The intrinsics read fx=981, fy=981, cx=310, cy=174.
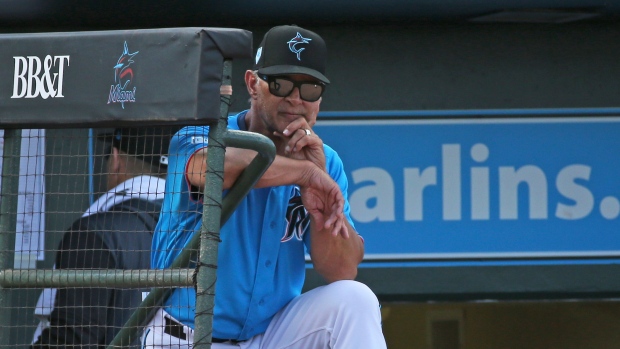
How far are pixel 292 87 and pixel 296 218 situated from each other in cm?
42

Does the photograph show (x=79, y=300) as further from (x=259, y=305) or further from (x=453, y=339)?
(x=453, y=339)

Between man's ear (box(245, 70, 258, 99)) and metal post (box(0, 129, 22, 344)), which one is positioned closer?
metal post (box(0, 129, 22, 344))

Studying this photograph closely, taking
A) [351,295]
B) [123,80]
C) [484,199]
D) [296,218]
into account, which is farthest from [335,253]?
[484,199]

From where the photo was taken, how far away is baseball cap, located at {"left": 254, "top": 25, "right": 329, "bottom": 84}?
3.07 metres

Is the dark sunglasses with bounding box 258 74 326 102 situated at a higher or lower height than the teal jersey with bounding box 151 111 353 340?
higher

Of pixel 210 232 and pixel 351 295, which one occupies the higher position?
pixel 210 232

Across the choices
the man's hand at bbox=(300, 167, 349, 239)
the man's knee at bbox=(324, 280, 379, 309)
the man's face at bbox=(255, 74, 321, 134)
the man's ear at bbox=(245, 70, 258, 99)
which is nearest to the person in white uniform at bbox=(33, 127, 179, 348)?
the man's ear at bbox=(245, 70, 258, 99)

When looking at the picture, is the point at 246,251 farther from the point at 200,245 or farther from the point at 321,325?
the point at 200,245

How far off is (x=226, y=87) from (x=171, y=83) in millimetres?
138

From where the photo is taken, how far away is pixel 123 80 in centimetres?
247

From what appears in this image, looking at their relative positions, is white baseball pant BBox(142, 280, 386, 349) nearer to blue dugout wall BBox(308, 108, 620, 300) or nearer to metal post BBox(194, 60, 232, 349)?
metal post BBox(194, 60, 232, 349)

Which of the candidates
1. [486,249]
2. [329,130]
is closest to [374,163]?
[329,130]

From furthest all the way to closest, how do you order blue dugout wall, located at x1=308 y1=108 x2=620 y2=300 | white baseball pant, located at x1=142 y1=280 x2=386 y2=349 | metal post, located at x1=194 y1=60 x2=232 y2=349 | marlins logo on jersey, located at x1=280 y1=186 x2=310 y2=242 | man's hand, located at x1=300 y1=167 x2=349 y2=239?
blue dugout wall, located at x1=308 y1=108 x2=620 y2=300 < marlins logo on jersey, located at x1=280 y1=186 x2=310 y2=242 < man's hand, located at x1=300 y1=167 x2=349 y2=239 < white baseball pant, located at x1=142 y1=280 x2=386 y2=349 < metal post, located at x1=194 y1=60 x2=232 y2=349

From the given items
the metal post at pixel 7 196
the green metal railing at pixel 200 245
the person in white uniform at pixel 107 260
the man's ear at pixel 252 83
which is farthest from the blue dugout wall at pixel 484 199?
the metal post at pixel 7 196
